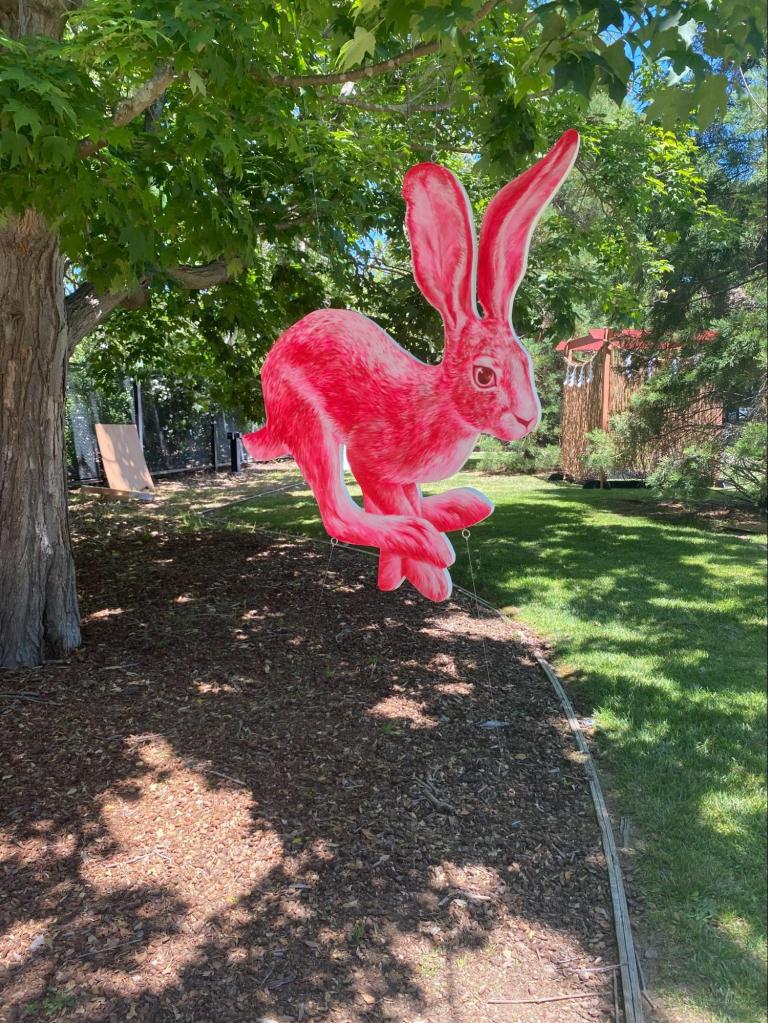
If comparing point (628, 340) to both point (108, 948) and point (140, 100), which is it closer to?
point (140, 100)

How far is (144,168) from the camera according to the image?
3.92 m

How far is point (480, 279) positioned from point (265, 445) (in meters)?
0.99

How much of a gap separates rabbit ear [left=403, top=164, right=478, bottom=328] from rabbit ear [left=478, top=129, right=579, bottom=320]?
1.9 inches

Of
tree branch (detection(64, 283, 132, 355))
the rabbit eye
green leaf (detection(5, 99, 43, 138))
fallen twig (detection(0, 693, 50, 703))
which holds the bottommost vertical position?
fallen twig (detection(0, 693, 50, 703))

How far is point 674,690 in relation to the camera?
5.30m

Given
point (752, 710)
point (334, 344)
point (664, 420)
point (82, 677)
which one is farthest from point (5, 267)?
point (664, 420)

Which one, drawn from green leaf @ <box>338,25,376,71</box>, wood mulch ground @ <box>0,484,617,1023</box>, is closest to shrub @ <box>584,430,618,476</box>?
wood mulch ground @ <box>0,484,617,1023</box>

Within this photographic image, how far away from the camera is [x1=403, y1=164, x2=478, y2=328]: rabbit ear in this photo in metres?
2.36

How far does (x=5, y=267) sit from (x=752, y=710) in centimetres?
569

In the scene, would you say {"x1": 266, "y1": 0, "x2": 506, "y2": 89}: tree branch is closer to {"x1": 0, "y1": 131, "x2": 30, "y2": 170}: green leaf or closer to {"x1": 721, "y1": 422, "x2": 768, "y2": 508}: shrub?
{"x1": 0, "y1": 131, "x2": 30, "y2": 170}: green leaf

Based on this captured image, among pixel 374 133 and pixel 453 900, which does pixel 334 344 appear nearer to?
pixel 453 900

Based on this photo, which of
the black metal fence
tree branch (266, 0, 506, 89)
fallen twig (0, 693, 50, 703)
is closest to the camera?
tree branch (266, 0, 506, 89)

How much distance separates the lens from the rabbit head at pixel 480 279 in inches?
92.4

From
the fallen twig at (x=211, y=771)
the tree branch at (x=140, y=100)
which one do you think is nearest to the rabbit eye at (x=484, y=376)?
the tree branch at (x=140, y=100)
